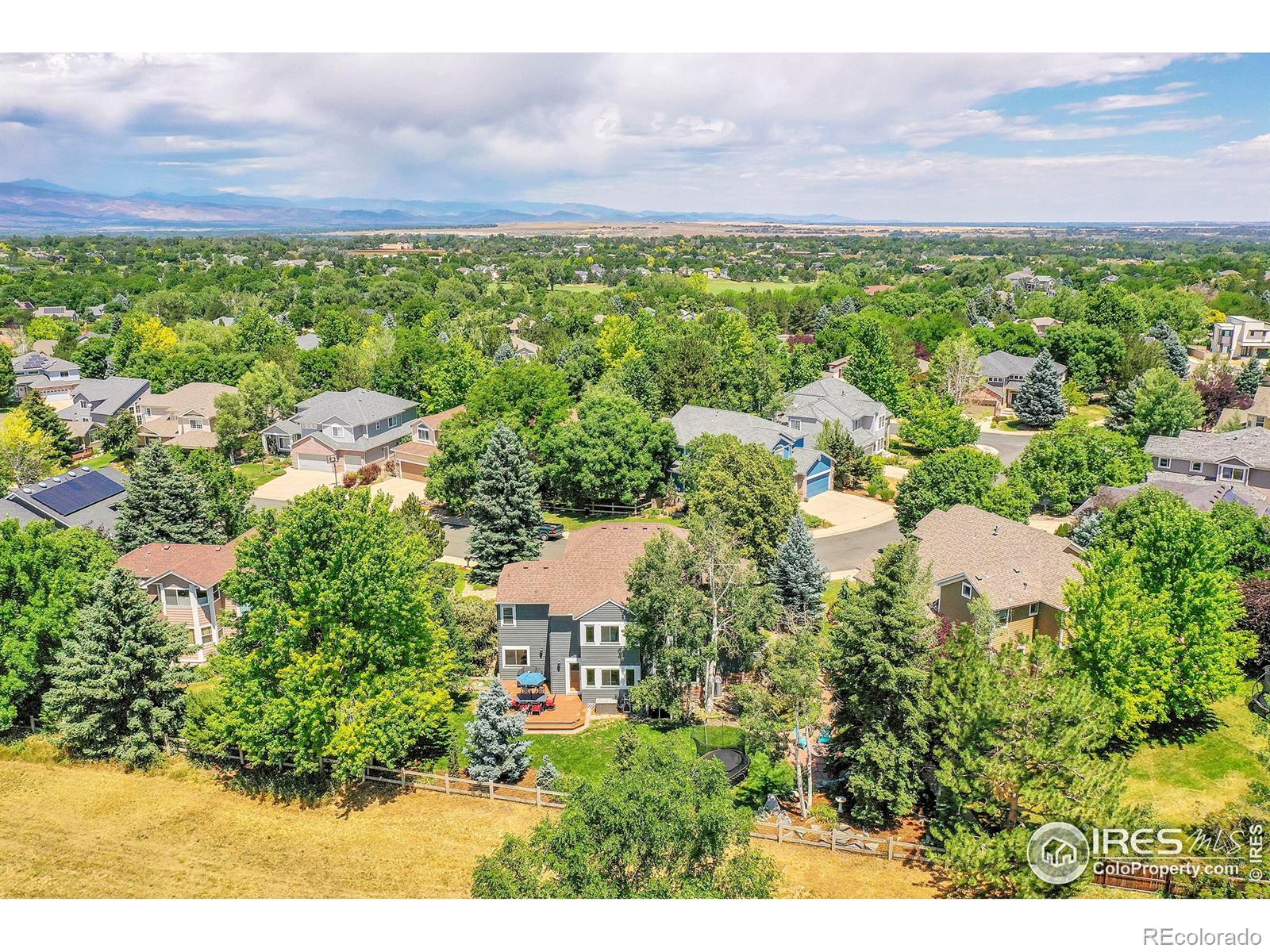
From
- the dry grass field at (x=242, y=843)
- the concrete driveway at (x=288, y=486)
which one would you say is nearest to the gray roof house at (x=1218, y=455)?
the dry grass field at (x=242, y=843)

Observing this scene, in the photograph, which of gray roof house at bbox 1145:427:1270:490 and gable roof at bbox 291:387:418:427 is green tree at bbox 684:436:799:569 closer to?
gray roof house at bbox 1145:427:1270:490

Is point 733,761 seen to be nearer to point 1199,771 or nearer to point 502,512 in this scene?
point 1199,771

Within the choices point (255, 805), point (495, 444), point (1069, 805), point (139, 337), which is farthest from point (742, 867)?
point (139, 337)

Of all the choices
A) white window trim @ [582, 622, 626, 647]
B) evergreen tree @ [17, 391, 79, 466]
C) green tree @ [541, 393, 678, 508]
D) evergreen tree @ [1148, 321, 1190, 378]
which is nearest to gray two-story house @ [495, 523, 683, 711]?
white window trim @ [582, 622, 626, 647]

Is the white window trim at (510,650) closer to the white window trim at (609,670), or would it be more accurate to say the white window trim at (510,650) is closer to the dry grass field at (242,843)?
the white window trim at (609,670)

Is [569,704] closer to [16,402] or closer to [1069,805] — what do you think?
[1069,805]

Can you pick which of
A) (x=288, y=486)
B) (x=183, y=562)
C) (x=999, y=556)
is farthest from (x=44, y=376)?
(x=999, y=556)
